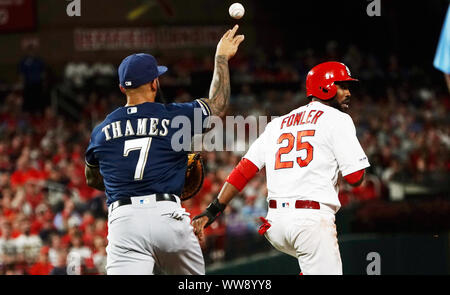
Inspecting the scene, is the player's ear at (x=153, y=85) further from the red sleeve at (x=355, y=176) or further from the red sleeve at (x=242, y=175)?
the red sleeve at (x=355, y=176)

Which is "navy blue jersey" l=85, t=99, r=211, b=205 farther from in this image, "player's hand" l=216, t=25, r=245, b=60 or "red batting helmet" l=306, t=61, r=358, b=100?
"red batting helmet" l=306, t=61, r=358, b=100

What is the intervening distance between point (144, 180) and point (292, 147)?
1.12 m

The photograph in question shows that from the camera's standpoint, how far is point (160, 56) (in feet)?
65.7

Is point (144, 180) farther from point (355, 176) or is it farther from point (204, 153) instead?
point (204, 153)

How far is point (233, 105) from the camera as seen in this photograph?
53.7ft

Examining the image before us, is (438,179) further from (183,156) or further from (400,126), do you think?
(183,156)

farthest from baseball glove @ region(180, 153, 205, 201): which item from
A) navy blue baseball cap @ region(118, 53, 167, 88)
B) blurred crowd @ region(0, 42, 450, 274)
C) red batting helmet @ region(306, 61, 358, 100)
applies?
blurred crowd @ region(0, 42, 450, 274)

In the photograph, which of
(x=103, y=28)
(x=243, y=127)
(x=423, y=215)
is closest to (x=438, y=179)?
(x=423, y=215)

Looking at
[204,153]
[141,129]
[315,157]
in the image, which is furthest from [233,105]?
[141,129]

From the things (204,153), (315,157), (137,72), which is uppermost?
(137,72)

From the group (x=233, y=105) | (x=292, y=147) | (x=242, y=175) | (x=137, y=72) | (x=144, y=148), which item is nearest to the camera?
(x=144, y=148)

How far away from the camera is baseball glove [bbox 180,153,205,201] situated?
5320 mm

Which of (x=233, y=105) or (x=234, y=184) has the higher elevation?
(x=233, y=105)

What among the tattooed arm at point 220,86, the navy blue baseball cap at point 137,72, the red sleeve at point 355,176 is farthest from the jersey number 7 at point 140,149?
the red sleeve at point 355,176
